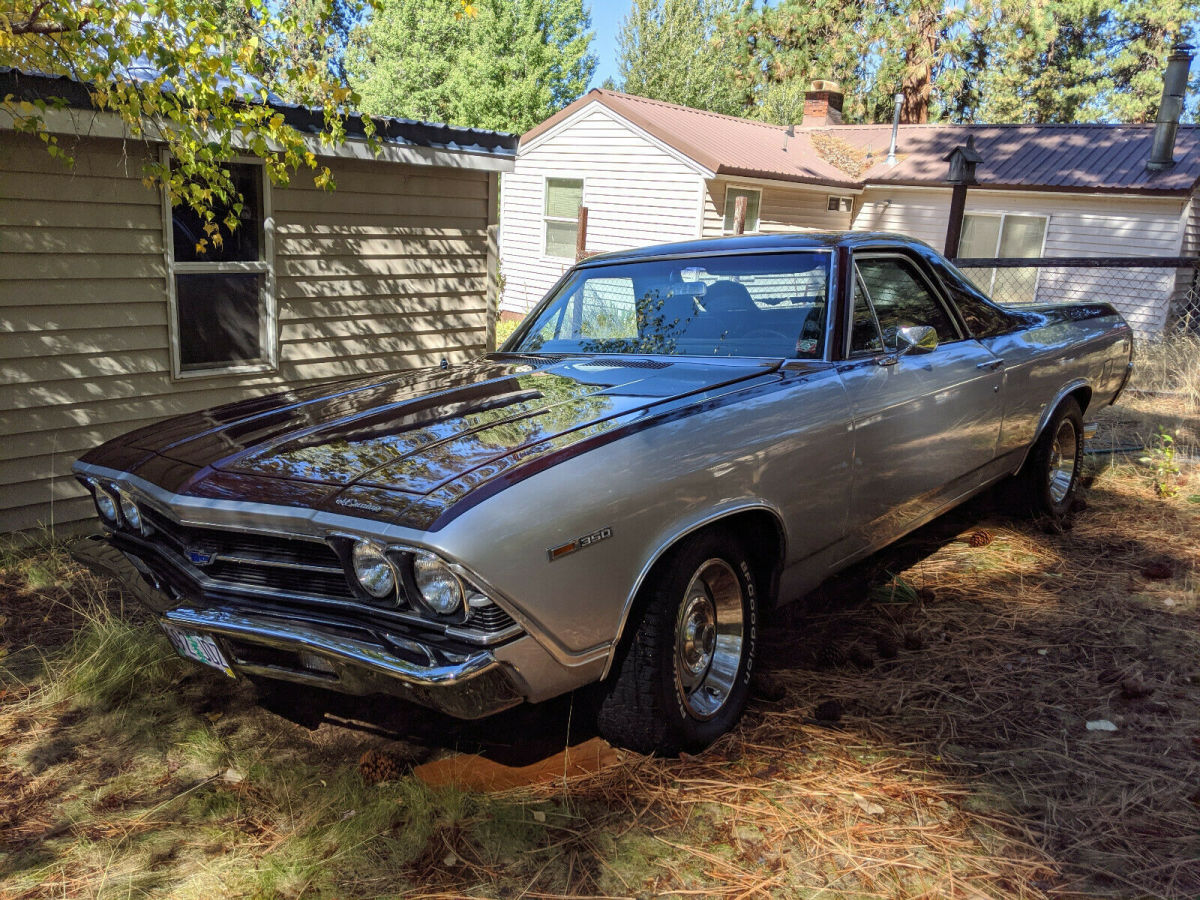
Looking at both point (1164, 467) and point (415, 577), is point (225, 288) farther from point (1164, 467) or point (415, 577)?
point (1164, 467)

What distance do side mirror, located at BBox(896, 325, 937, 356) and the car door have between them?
0.02 meters

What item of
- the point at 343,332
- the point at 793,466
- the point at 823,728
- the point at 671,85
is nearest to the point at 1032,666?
the point at 823,728

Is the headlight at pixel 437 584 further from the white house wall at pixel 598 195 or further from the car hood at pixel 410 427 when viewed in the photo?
the white house wall at pixel 598 195

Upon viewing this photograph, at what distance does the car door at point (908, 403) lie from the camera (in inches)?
153

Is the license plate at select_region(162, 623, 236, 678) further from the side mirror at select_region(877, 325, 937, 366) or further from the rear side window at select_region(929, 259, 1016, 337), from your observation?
the rear side window at select_region(929, 259, 1016, 337)

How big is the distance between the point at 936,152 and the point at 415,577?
1940 cm

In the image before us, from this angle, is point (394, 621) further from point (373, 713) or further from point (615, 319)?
point (615, 319)

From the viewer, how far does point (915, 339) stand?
4.03 m

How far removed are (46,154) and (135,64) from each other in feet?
3.97

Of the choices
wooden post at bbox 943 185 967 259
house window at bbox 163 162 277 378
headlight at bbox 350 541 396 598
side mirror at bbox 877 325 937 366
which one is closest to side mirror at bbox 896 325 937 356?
side mirror at bbox 877 325 937 366

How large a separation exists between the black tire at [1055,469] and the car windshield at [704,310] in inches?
90.8

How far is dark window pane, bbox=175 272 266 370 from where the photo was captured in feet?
21.0

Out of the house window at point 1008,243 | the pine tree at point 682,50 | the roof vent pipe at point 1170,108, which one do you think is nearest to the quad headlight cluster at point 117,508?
the house window at point 1008,243

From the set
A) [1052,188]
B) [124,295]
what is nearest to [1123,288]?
[1052,188]
